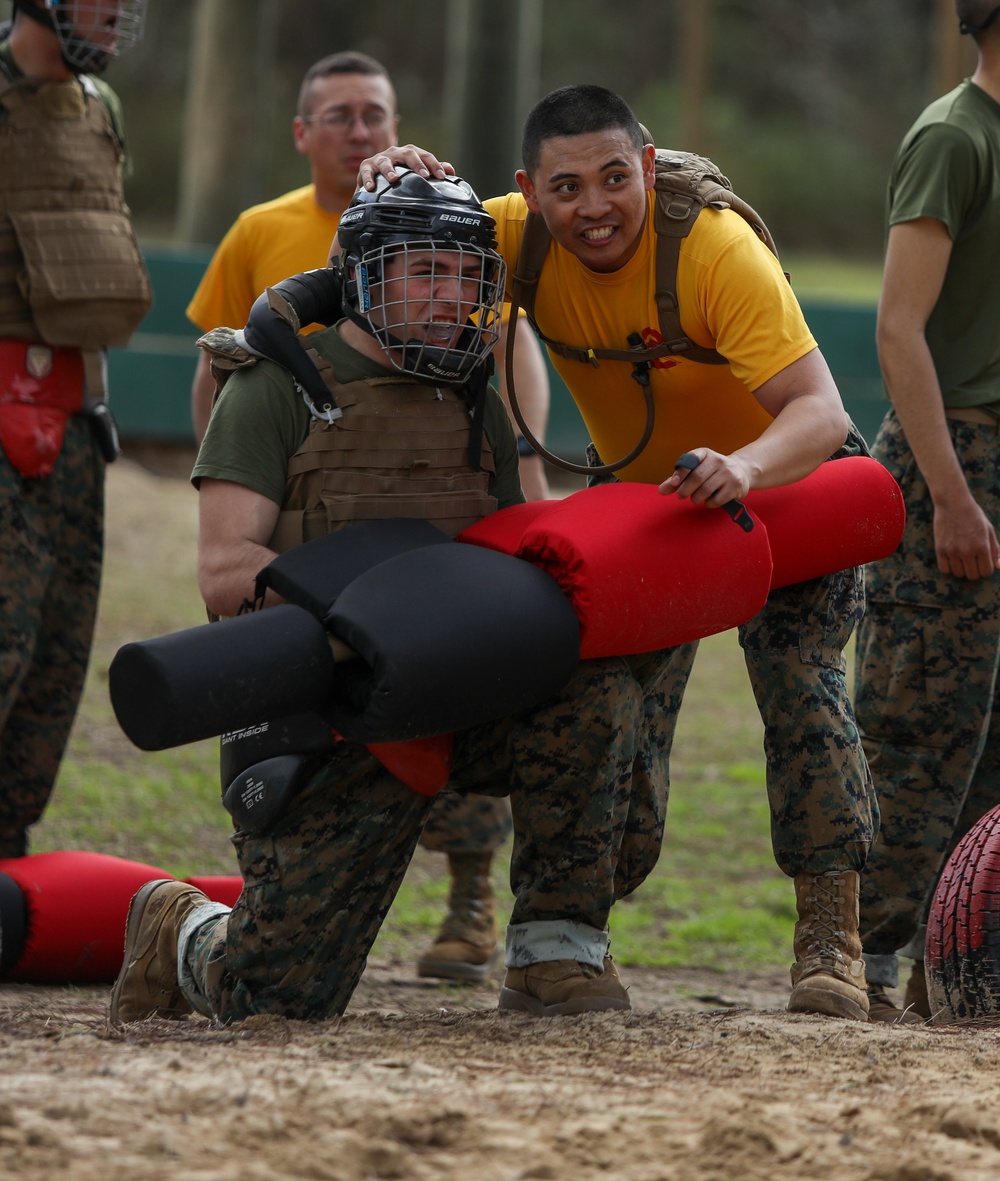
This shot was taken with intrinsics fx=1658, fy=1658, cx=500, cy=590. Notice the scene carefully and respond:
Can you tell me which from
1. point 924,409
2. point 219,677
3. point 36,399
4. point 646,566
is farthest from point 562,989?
point 36,399

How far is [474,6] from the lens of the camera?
608 inches

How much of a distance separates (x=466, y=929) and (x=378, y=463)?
77.4 inches

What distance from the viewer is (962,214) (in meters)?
4.34

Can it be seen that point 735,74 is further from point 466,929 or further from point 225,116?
point 466,929

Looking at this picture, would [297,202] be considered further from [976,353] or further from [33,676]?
[976,353]

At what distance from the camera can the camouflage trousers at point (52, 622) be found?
16.8 ft

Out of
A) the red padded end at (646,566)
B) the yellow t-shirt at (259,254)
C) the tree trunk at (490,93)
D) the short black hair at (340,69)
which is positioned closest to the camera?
the red padded end at (646,566)

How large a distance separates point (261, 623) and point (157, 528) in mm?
8482

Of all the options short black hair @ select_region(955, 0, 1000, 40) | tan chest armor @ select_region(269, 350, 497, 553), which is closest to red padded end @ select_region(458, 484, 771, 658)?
tan chest armor @ select_region(269, 350, 497, 553)

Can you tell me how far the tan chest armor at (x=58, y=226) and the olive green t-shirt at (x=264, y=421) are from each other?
1.61m

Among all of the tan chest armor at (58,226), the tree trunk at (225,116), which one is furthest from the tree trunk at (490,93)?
the tan chest armor at (58,226)

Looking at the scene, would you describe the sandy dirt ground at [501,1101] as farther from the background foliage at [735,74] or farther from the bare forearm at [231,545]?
the background foliage at [735,74]

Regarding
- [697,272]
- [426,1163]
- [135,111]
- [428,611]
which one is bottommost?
[426,1163]

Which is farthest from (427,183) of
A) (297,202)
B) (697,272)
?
(297,202)
